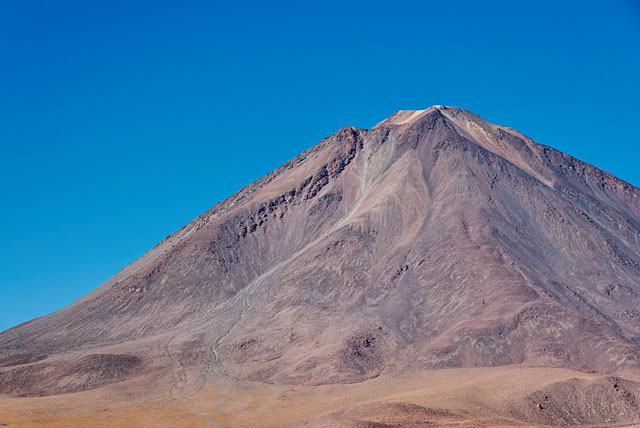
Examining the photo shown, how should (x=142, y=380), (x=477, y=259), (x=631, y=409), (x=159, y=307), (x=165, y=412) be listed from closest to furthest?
(x=631, y=409)
(x=165, y=412)
(x=142, y=380)
(x=477, y=259)
(x=159, y=307)

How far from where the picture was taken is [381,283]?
13238 cm

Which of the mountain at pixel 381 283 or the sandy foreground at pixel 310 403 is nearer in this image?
the sandy foreground at pixel 310 403

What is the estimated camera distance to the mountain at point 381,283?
109 meters

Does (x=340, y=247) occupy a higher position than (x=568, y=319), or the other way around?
(x=340, y=247)

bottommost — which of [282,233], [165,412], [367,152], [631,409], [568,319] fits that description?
[631,409]

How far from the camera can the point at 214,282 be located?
14362 centimetres

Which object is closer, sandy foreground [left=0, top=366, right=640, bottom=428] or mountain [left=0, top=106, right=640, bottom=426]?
sandy foreground [left=0, top=366, right=640, bottom=428]

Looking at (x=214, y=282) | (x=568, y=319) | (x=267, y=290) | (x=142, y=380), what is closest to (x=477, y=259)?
(x=568, y=319)

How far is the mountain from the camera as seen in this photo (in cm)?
10931

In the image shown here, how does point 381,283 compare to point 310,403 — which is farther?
point 381,283

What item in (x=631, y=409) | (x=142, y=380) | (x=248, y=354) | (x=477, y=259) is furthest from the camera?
(x=477, y=259)

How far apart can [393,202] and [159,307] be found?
47632mm

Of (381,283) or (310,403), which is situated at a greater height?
(381,283)

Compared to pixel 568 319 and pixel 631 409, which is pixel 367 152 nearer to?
pixel 568 319
